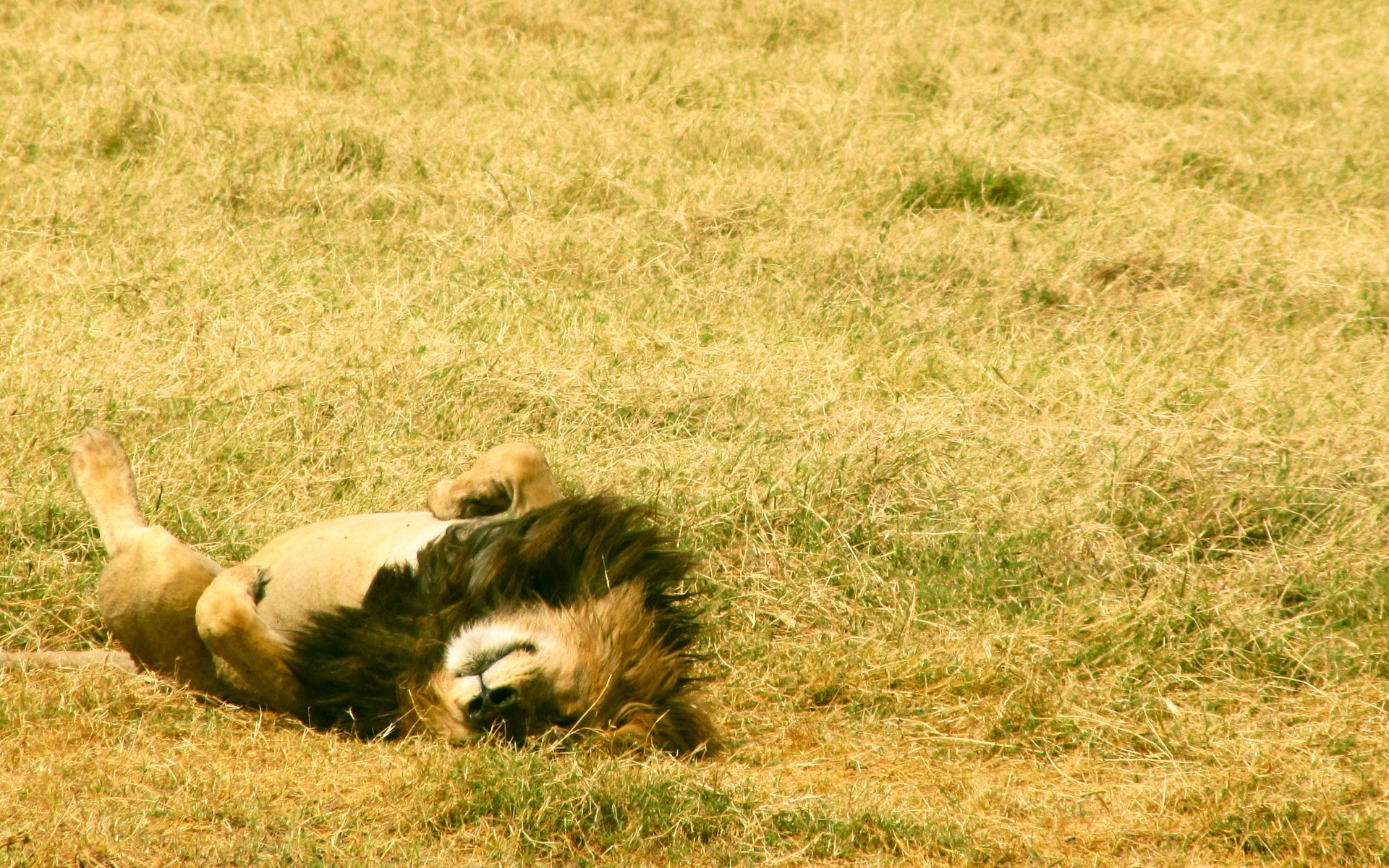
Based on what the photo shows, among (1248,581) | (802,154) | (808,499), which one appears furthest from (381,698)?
(802,154)

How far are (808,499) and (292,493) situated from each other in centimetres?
149

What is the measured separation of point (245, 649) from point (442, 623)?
0.46 meters

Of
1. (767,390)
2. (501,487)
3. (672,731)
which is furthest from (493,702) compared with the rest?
(767,390)

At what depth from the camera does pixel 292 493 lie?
15.0ft

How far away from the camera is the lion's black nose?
333 centimetres

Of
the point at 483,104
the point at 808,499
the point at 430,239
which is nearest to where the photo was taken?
the point at 808,499

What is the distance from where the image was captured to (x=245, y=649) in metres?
3.56

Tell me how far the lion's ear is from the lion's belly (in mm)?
734

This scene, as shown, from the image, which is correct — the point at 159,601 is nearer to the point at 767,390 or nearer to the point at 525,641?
the point at 525,641

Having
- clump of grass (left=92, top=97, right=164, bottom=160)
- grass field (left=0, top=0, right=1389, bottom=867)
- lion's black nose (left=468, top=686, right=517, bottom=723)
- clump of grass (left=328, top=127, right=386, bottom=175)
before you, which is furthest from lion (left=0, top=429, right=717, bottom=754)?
clump of grass (left=92, top=97, right=164, bottom=160)

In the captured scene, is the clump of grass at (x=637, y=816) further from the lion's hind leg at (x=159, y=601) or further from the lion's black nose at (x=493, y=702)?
the lion's hind leg at (x=159, y=601)

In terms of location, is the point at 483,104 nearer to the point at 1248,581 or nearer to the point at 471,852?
the point at 1248,581

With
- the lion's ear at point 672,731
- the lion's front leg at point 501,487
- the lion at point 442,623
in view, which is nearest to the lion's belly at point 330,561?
the lion at point 442,623

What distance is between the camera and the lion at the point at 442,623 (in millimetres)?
3402
